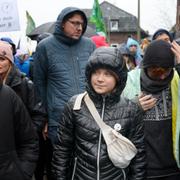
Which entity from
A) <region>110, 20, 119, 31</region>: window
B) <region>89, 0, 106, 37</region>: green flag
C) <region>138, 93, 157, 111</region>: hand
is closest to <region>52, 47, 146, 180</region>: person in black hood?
<region>138, 93, 157, 111</region>: hand

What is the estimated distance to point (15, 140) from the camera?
10.1 ft

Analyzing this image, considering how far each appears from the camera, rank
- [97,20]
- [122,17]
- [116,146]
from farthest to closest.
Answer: [122,17], [97,20], [116,146]

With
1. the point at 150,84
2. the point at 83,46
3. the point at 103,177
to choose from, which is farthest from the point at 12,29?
the point at 103,177

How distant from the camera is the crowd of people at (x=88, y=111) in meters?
3.08

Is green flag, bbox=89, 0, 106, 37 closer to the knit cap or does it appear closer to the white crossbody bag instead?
the knit cap

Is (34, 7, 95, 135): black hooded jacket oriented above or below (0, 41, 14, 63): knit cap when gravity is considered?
below

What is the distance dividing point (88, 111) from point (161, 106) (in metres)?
0.66

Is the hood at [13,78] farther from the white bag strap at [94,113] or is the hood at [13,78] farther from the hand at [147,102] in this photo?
the hand at [147,102]

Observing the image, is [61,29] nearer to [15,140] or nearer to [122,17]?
[15,140]

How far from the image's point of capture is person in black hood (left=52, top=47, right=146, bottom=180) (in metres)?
3.10

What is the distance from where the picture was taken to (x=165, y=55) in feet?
11.2

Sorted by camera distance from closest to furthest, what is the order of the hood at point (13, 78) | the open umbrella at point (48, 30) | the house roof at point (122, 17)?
the hood at point (13, 78) → the open umbrella at point (48, 30) → the house roof at point (122, 17)

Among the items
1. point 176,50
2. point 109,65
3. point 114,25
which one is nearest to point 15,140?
point 109,65

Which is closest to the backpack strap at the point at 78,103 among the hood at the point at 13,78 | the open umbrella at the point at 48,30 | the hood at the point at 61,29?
the hood at the point at 13,78
